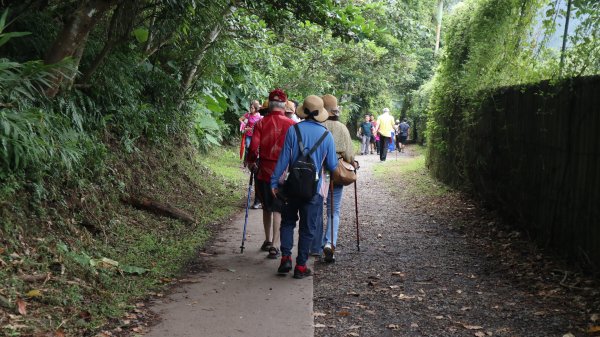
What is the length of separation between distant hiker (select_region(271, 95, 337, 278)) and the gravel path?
0.41m

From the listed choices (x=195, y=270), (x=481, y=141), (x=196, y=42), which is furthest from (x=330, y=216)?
(x=196, y=42)

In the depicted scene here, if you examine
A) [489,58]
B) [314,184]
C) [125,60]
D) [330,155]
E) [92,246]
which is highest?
[489,58]

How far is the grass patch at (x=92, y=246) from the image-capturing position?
498 centimetres

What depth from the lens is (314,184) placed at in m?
6.72

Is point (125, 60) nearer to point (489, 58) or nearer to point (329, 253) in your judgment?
point (329, 253)

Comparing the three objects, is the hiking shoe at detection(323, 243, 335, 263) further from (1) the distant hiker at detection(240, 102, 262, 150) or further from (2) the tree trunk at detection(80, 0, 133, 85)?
(1) the distant hiker at detection(240, 102, 262, 150)

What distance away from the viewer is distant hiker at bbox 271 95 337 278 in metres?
6.85

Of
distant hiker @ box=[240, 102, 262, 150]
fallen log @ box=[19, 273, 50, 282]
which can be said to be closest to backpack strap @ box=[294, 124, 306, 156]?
fallen log @ box=[19, 273, 50, 282]

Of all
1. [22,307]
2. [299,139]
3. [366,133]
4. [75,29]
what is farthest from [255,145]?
[366,133]

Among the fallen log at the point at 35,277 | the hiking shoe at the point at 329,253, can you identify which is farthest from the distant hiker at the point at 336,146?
the fallen log at the point at 35,277

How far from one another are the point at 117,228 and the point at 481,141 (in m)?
6.30

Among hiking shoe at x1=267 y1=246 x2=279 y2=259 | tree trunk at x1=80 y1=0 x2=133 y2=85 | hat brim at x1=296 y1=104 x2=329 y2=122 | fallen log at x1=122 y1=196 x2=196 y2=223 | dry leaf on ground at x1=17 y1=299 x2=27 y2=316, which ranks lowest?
hiking shoe at x1=267 y1=246 x2=279 y2=259

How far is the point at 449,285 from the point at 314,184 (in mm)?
1747

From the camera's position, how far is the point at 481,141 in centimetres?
1093
